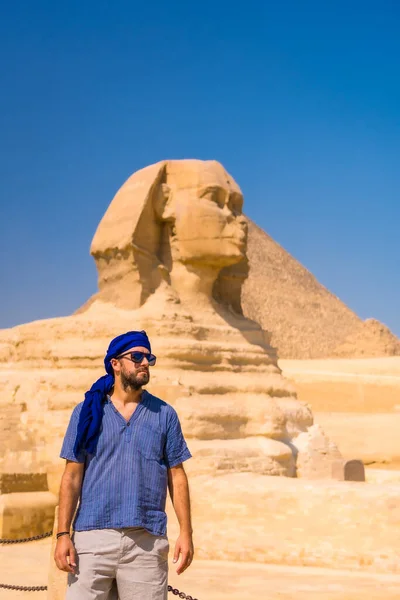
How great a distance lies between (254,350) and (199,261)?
118cm

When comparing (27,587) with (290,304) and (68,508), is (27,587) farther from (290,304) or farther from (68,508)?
(290,304)

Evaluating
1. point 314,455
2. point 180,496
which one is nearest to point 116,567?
point 180,496

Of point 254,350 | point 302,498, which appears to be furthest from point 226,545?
point 254,350

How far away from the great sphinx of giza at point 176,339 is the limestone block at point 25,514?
344 mm

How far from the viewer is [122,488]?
11.0 feet

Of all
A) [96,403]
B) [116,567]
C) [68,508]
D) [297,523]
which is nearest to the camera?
[116,567]

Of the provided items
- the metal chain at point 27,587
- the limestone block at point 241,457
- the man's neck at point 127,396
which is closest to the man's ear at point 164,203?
the limestone block at point 241,457

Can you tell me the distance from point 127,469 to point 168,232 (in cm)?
639

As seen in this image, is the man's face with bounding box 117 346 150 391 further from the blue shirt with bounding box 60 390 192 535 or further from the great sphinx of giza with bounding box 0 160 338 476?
the great sphinx of giza with bounding box 0 160 338 476

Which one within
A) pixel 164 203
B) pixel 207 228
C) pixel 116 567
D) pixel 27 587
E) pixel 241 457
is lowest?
pixel 27 587

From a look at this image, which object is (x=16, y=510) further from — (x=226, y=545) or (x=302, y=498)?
(x=302, y=498)

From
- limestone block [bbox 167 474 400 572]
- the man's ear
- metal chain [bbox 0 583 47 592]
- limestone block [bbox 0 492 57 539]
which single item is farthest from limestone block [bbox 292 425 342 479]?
metal chain [bbox 0 583 47 592]

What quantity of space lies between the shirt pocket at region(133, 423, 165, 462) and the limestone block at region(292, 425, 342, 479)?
548 centimetres

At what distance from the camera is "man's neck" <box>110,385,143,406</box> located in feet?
11.6
